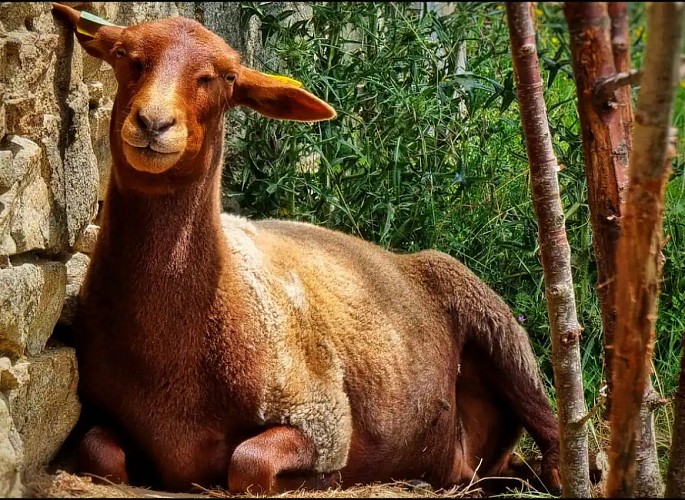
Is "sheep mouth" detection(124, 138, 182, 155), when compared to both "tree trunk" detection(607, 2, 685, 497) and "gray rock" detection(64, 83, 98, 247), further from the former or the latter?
"tree trunk" detection(607, 2, 685, 497)

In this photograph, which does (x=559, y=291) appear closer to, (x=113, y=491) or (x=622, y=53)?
(x=622, y=53)

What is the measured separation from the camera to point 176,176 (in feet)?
14.0

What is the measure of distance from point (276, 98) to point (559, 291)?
159cm

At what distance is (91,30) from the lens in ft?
14.6

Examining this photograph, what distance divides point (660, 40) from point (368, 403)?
9.14 ft

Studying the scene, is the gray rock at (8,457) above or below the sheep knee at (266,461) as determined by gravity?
above

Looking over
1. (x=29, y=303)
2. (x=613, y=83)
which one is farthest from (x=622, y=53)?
(x=29, y=303)

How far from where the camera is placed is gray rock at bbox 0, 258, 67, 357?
375 centimetres

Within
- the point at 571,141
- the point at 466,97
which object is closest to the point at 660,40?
the point at 571,141

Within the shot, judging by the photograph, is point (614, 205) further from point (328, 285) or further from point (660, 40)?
point (328, 285)

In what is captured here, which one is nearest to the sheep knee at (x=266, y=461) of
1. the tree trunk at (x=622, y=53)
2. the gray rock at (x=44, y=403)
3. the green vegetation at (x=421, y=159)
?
the gray rock at (x=44, y=403)

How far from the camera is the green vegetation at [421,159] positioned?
6.27 meters

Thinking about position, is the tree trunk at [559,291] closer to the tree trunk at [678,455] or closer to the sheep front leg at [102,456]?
the tree trunk at [678,455]

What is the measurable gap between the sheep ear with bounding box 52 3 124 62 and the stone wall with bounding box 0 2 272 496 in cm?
6
